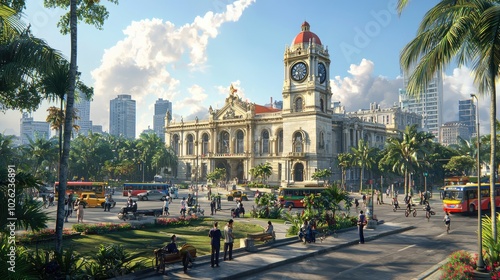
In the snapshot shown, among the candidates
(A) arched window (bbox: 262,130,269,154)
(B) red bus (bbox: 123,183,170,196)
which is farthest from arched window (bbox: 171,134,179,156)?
(B) red bus (bbox: 123,183,170,196)

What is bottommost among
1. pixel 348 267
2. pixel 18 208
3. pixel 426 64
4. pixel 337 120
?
pixel 348 267

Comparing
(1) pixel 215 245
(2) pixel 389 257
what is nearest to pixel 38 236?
(1) pixel 215 245

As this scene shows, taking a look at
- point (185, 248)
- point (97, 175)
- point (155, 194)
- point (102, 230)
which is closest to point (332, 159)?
point (155, 194)

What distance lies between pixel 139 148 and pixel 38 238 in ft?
241

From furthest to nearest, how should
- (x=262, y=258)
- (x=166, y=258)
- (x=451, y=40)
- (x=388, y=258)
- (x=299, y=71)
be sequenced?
(x=299, y=71)
(x=388, y=258)
(x=262, y=258)
(x=166, y=258)
(x=451, y=40)

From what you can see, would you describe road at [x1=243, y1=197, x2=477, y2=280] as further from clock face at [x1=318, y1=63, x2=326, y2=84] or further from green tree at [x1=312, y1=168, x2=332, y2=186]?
clock face at [x1=318, y1=63, x2=326, y2=84]

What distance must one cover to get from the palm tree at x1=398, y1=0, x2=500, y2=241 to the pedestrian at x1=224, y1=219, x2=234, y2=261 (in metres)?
10.4

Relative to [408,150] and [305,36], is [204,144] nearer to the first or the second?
[305,36]

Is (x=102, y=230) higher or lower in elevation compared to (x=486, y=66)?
lower

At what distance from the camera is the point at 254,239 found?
22.0m

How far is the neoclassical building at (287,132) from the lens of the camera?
77.0 m

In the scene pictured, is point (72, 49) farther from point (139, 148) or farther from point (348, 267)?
point (139, 148)

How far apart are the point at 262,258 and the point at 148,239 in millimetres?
7786

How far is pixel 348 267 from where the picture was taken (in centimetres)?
1814
